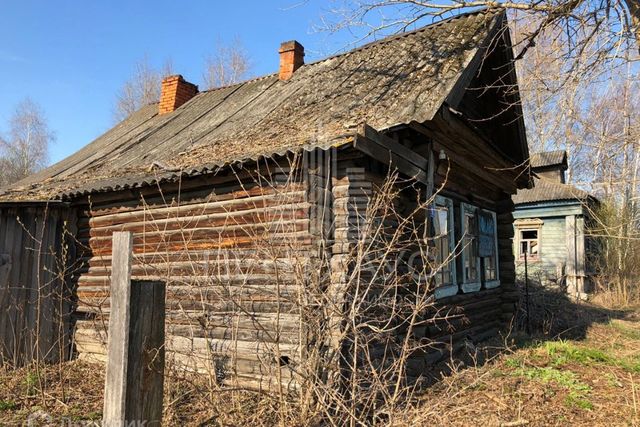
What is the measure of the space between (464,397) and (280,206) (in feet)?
9.96

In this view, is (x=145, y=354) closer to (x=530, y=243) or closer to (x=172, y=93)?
(x=172, y=93)

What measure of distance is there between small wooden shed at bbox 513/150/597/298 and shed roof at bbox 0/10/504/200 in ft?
36.9

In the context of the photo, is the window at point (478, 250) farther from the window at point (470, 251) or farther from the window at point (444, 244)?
the window at point (444, 244)

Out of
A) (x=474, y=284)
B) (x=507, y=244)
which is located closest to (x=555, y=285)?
(x=507, y=244)

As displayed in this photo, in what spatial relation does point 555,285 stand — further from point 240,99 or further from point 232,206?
point 232,206

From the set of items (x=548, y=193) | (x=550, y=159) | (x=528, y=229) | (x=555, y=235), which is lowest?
(x=555, y=235)

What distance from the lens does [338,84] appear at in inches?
333

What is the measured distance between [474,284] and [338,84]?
4.36 meters

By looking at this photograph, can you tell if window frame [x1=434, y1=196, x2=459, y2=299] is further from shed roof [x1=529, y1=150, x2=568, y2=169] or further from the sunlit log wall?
shed roof [x1=529, y1=150, x2=568, y2=169]

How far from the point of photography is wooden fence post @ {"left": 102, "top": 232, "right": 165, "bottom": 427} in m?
2.12

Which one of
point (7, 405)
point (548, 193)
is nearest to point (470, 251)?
point (7, 405)

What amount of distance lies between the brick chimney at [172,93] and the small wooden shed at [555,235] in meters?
12.6

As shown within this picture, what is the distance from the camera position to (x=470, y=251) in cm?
914

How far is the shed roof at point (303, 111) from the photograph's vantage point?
6.43m
